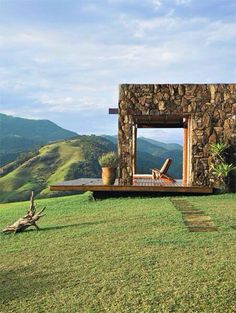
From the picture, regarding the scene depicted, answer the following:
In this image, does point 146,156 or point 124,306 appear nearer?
point 124,306

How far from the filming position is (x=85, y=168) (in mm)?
88375

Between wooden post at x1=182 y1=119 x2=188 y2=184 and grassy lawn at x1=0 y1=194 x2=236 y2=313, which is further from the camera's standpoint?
wooden post at x1=182 y1=119 x2=188 y2=184

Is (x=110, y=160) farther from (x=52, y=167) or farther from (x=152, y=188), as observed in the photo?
(x=52, y=167)

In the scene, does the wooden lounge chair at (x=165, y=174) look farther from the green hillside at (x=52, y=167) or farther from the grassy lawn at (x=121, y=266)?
the green hillside at (x=52, y=167)

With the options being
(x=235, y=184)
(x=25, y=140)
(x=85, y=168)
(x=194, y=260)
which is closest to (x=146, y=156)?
(x=85, y=168)

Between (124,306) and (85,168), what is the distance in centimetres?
8405

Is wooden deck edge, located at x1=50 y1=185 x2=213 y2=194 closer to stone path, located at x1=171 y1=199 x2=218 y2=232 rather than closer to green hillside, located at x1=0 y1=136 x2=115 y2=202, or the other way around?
stone path, located at x1=171 y1=199 x2=218 y2=232

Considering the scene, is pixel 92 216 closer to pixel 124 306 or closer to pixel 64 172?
pixel 124 306

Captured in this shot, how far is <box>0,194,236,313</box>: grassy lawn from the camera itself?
4711 mm

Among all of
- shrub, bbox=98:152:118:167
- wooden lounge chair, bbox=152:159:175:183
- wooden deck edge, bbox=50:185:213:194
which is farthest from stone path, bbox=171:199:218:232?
wooden lounge chair, bbox=152:159:175:183

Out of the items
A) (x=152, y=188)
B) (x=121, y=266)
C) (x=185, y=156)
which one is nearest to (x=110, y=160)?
(x=152, y=188)

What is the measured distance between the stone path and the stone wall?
9.13 feet

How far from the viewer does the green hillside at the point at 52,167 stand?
83.4 meters

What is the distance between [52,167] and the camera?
3750 inches
